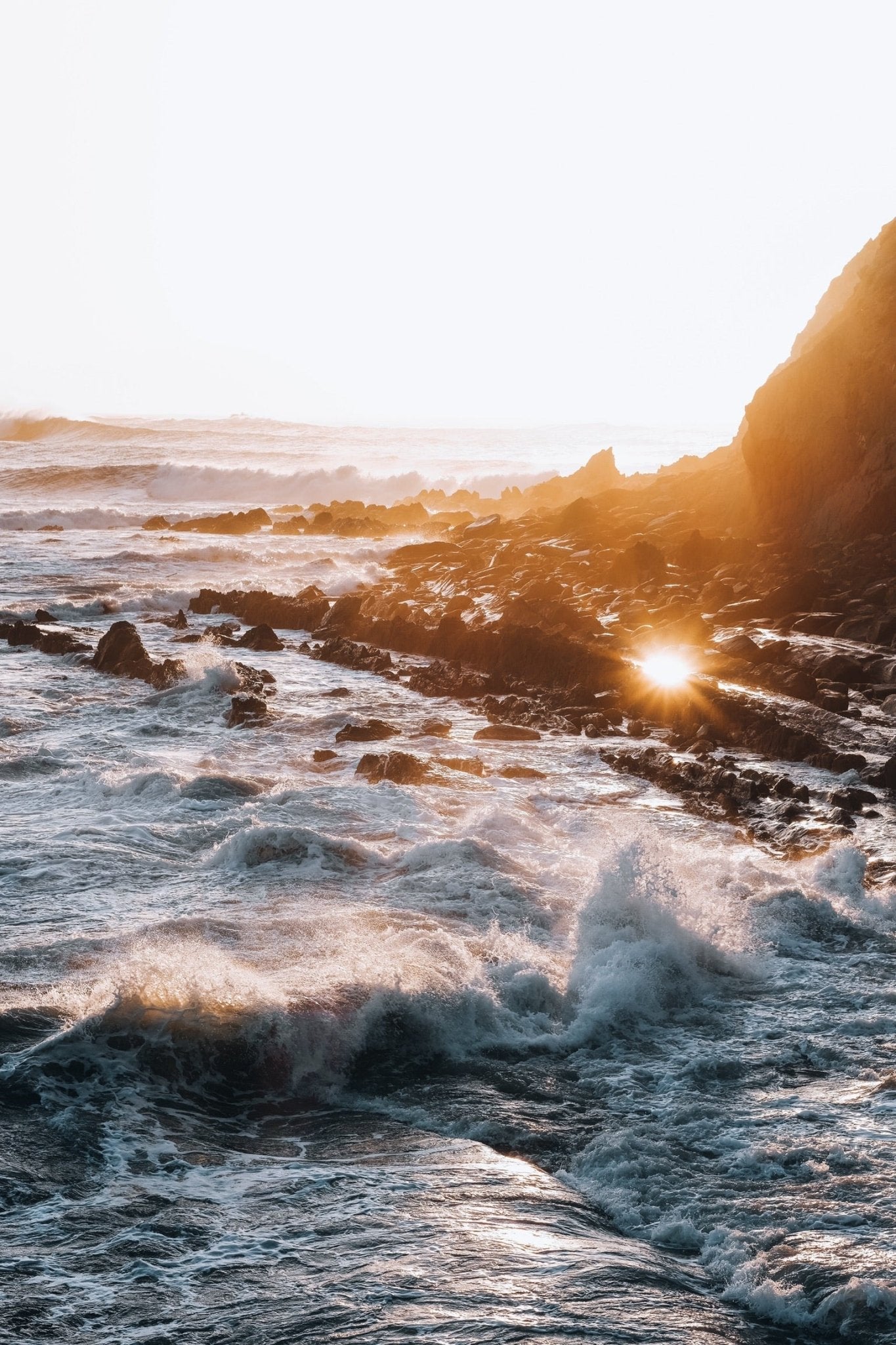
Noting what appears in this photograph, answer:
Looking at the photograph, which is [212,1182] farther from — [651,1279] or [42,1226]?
[651,1279]

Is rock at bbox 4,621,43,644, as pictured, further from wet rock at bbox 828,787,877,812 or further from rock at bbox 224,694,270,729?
wet rock at bbox 828,787,877,812

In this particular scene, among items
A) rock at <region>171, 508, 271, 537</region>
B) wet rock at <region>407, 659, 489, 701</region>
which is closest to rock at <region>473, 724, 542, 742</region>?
wet rock at <region>407, 659, 489, 701</region>

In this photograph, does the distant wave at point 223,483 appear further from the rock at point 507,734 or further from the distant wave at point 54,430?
the rock at point 507,734

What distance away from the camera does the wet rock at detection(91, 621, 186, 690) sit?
19.3 metres

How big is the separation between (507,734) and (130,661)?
301 inches

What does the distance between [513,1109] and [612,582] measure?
60.5 ft

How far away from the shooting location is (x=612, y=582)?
24.2 meters

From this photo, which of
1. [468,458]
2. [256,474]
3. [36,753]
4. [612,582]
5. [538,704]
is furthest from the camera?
[468,458]

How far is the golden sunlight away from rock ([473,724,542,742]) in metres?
2.10

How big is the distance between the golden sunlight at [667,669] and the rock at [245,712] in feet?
18.8

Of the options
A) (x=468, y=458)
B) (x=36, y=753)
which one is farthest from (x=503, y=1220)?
(x=468, y=458)

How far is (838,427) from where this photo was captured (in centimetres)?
2281

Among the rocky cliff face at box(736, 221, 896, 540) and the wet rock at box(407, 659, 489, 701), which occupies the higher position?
the rocky cliff face at box(736, 221, 896, 540)

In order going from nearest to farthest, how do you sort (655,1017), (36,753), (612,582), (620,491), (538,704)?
(655,1017), (36,753), (538,704), (612,582), (620,491)
